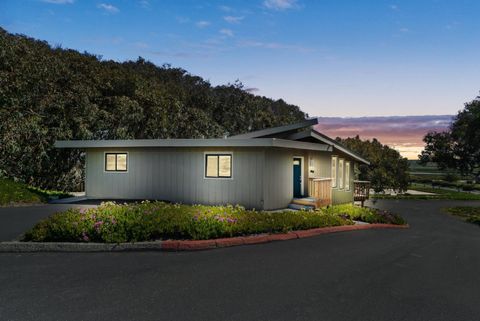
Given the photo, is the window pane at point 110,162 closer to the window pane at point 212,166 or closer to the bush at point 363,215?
the window pane at point 212,166

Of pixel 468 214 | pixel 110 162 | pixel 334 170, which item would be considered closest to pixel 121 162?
pixel 110 162

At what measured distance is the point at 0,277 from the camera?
24.0 ft

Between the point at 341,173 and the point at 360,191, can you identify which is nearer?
the point at 341,173

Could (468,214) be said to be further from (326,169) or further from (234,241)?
(234,241)

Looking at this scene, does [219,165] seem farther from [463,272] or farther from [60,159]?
[60,159]

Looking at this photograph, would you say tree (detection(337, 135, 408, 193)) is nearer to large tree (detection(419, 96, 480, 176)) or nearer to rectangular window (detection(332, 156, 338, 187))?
large tree (detection(419, 96, 480, 176))

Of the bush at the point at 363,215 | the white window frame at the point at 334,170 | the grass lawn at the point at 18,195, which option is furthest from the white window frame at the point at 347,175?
the grass lawn at the point at 18,195

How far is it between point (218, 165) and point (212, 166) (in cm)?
31

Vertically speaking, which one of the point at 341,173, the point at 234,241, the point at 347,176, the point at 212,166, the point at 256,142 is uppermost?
the point at 256,142

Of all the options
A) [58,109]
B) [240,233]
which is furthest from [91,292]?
[58,109]

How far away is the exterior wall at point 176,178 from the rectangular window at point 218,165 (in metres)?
0.19

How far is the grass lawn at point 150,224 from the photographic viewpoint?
982cm

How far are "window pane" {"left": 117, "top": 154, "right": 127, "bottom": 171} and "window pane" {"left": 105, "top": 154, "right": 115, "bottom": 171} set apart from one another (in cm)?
31

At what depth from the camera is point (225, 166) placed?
56.1 feet
